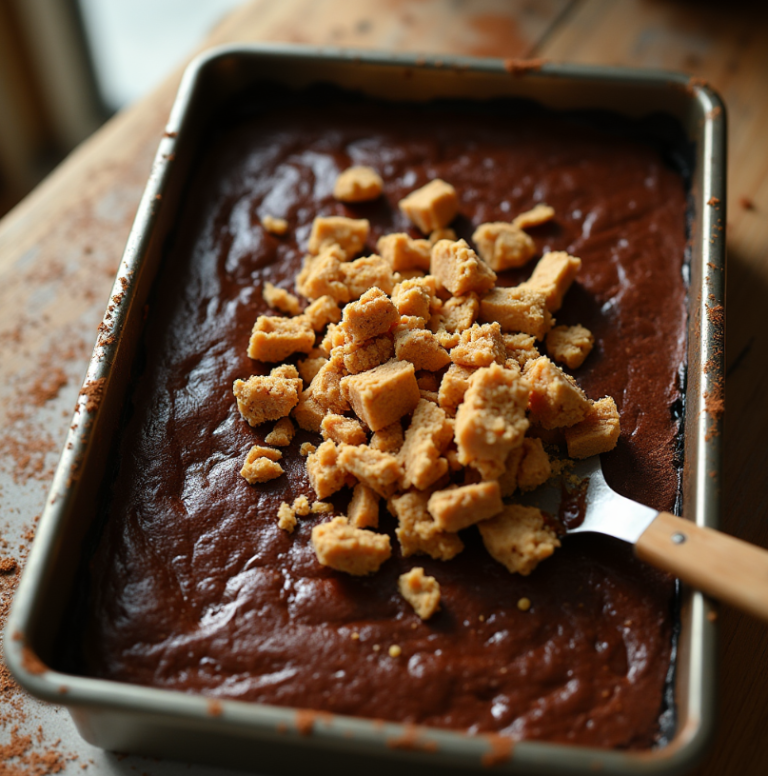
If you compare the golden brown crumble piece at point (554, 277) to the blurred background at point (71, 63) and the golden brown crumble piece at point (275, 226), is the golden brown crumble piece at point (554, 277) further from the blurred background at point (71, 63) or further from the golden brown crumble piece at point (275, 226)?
the blurred background at point (71, 63)

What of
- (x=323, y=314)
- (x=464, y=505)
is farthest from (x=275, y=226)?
(x=464, y=505)

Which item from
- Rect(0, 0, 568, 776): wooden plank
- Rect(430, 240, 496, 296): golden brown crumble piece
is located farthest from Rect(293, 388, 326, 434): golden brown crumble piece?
Rect(0, 0, 568, 776): wooden plank

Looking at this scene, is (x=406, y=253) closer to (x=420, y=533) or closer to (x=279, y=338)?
(x=279, y=338)

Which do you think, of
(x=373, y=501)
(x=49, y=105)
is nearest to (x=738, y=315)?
A: (x=373, y=501)

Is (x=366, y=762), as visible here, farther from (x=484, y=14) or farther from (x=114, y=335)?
(x=484, y=14)

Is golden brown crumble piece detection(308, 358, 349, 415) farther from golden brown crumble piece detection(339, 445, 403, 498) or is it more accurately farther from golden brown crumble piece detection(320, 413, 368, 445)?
golden brown crumble piece detection(339, 445, 403, 498)

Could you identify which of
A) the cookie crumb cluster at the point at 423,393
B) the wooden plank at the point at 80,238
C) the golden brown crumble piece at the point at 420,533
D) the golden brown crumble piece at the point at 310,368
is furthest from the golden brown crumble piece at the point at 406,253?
the wooden plank at the point at 80,238
